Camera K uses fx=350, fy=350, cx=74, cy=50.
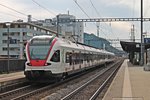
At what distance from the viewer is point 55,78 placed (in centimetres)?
2241

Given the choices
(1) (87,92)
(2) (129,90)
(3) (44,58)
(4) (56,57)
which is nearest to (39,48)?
(3) (44,58)

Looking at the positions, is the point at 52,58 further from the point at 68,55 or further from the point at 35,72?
the point at 68,55

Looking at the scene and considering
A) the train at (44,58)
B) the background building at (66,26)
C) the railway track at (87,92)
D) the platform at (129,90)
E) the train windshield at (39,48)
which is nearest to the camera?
the platform at (129,90)

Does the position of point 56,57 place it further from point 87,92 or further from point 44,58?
point 87,92

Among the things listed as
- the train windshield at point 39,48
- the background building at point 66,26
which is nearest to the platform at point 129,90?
the train windshield at point 39,48

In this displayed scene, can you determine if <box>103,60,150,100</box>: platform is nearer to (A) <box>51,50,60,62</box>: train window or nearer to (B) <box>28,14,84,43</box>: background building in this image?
(A) <box>51,50,60,62</box>: train window

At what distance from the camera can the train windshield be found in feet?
70.9

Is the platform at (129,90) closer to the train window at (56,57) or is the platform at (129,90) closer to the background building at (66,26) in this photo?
the train window at (56,57)

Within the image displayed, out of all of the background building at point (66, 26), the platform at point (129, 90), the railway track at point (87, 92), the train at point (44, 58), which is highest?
the background building at point (66, 26)

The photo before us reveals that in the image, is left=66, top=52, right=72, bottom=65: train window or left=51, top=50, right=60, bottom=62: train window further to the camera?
left=66, top=52, right=72, bottom=65: train window

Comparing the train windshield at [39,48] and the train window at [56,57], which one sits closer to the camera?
the train windshield at [39,48]

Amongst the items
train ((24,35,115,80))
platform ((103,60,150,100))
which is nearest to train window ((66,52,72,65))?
train ((24,35,115,80))

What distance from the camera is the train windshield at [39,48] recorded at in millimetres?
21625

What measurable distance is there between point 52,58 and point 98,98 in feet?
18.5
